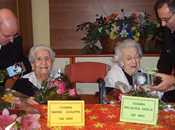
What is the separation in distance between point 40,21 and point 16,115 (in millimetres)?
2568

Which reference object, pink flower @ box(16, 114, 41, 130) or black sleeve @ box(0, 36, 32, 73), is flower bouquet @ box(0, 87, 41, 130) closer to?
pink flower @ box(16, 114, 41, 130)

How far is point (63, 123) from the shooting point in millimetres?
984

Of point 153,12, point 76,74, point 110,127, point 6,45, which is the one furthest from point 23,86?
point 153,12

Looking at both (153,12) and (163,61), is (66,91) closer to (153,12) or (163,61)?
(163,61)

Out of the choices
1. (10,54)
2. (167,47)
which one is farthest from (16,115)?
(167,47)

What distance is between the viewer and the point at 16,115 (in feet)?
2.61

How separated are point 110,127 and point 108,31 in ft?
5.91

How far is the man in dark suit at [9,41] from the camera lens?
1.63m

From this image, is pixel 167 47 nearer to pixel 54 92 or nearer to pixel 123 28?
pixel 123 28

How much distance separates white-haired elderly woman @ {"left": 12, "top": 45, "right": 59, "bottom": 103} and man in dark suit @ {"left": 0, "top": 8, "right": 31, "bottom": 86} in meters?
0.13

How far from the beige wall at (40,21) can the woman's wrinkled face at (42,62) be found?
126 centimetres

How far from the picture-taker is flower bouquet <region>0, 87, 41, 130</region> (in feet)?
2.51

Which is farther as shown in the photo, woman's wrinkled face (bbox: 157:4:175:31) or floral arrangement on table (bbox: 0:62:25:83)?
woman's wrinkled face (bbox: 157:4:175:31)

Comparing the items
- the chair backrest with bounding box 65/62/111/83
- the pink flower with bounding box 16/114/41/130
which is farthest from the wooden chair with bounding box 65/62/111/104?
the pink flower with bounding box 16/114/41/130
